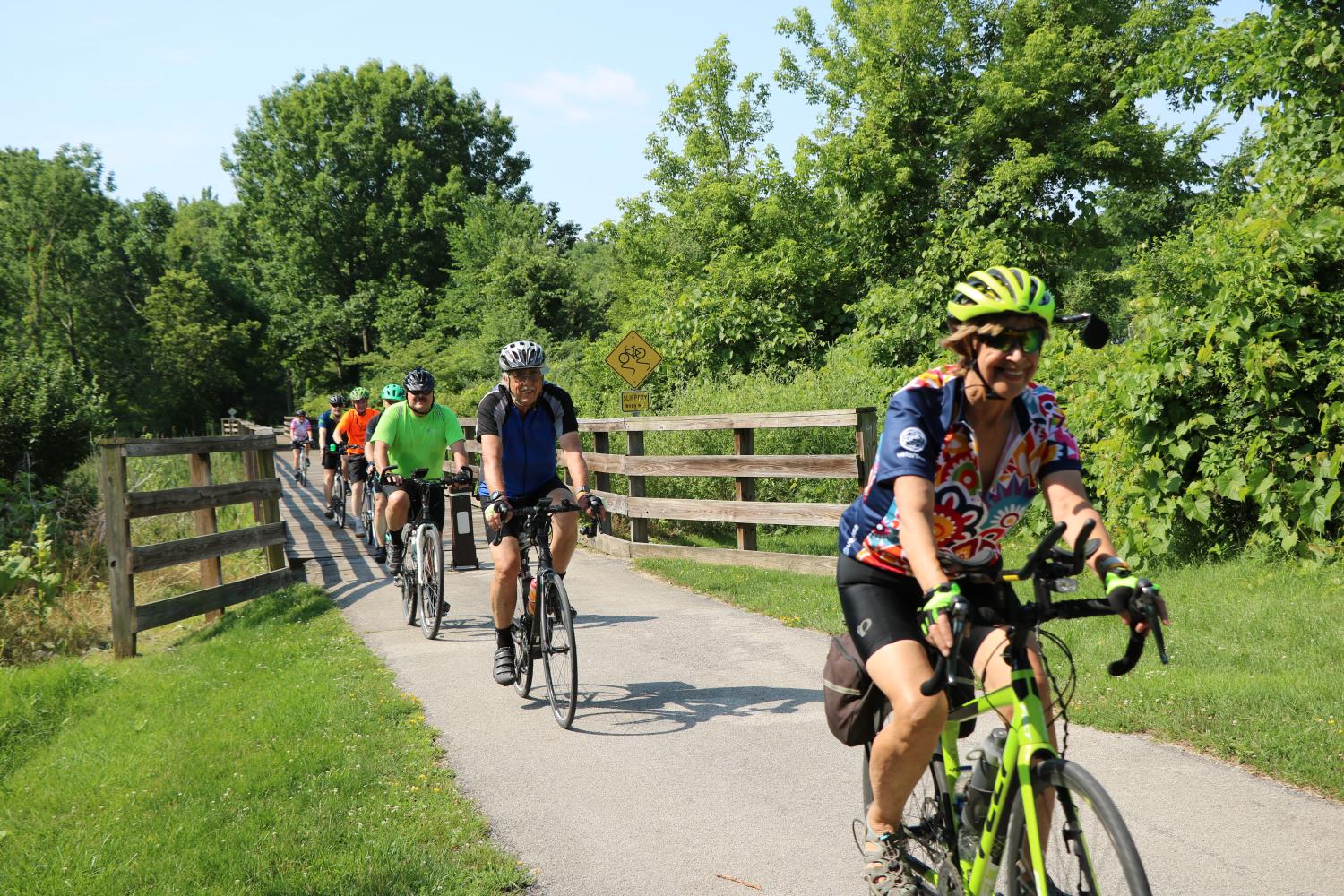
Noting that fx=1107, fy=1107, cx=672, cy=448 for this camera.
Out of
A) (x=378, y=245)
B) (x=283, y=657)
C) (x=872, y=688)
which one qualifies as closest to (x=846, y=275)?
(x=283, y=657)

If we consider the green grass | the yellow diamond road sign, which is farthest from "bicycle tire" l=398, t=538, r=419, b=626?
the yellow diamond road sign

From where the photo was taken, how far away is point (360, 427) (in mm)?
15773

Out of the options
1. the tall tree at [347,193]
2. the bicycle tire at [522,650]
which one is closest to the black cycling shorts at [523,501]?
the bicycle tire at [522,650]

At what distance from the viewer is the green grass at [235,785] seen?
423cm

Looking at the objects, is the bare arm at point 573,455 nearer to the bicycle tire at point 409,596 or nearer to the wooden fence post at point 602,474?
the bicycle tire at point 409,596

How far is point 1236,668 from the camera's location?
6191mm

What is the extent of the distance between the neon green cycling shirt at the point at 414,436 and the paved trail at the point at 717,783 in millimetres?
2016

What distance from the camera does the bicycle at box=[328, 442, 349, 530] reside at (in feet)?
59.6

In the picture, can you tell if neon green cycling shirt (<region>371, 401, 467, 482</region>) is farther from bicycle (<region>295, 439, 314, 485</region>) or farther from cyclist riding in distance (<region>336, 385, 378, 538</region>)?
bicycle (<region>295, 439, 314, 485</region>)

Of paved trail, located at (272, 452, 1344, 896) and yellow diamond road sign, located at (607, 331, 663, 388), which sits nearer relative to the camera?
paved trail, located at (272, 452, 1344, 896)

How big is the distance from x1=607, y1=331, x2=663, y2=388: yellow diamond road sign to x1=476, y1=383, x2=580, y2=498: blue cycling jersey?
29.3ft

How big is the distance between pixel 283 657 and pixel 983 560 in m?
6.98

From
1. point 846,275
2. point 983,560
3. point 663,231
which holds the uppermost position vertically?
point 663,231

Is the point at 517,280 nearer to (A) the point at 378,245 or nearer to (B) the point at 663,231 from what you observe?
(B) the point at 663,231
